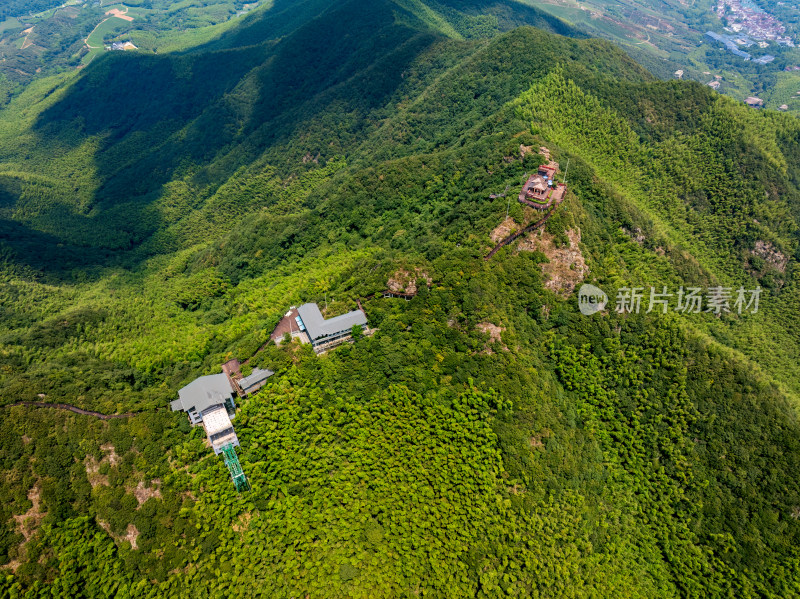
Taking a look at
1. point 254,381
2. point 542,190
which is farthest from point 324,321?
point 542,190

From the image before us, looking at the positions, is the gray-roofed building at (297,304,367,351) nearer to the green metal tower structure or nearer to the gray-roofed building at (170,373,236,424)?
the gray-roofed building at (170,373,236,424)

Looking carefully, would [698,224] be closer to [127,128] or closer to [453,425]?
[453,425]

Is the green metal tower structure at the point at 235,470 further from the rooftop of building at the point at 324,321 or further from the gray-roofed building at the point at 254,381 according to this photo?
the rooftop of building at the point at 324,321

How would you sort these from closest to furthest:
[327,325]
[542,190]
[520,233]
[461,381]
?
[461,381] < [327,325] < [520,233] < [542,190]

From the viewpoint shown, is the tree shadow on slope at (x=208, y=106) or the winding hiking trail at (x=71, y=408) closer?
the winding hiking trail at (x=71, y=408)

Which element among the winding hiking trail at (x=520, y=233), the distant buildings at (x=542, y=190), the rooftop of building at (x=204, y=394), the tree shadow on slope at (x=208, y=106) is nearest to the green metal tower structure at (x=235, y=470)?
the rooftop of building at (x=204, y=394)

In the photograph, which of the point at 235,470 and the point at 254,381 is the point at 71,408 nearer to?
the point at 254,381

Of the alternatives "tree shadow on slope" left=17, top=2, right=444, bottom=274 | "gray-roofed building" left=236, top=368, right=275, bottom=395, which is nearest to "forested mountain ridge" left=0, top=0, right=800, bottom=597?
"gray-roofed building" left=236, top=368, right=275, bottom=395
